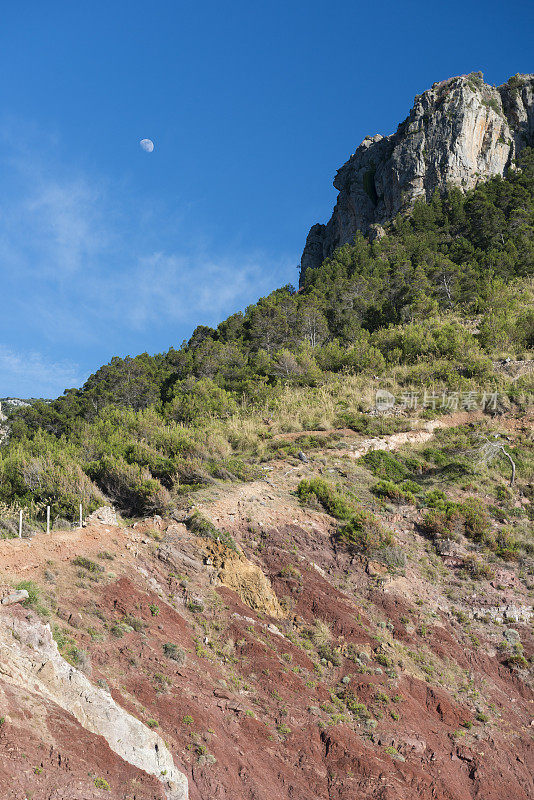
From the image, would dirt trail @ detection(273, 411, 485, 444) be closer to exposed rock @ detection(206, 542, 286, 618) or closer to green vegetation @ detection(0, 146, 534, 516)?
green vegetation @ detection(0, 146, 534, 516)

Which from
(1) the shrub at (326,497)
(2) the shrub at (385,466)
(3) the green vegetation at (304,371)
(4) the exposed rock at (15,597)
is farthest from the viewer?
(2) the shrub at (385,466)

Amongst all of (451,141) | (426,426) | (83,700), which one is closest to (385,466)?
(426,426)

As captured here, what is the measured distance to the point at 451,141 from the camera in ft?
204

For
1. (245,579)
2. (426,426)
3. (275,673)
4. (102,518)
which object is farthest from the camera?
(426,426)

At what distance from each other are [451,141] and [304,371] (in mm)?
50421

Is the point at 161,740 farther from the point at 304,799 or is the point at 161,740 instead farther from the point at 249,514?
the point at 249,514

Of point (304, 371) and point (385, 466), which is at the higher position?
point (304, 371)

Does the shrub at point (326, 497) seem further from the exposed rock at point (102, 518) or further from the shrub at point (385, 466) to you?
the exposed rock at point (102, 518)

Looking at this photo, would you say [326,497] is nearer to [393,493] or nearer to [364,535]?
[364,535]

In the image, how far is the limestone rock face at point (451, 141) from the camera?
61.8m

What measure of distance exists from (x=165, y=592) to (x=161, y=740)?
3541mm

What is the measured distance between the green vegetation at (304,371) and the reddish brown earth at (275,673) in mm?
3090

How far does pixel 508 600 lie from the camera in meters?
12.1

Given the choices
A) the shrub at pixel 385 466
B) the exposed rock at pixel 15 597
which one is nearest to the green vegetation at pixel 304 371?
the shrub at pixel 385 466
